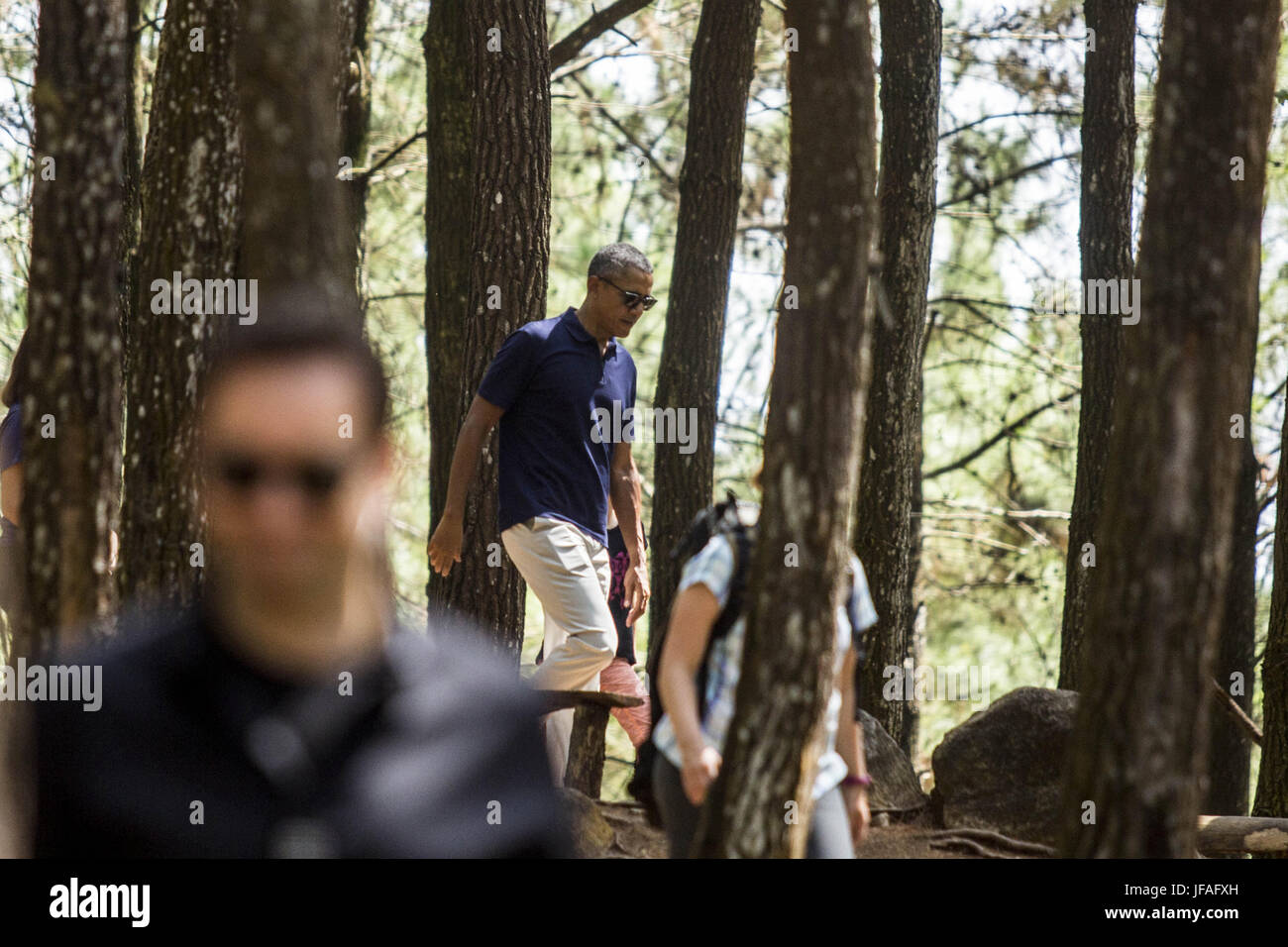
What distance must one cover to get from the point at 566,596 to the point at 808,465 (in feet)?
11.1

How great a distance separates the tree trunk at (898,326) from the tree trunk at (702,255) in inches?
44.3

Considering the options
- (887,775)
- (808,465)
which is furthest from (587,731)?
(808,465)

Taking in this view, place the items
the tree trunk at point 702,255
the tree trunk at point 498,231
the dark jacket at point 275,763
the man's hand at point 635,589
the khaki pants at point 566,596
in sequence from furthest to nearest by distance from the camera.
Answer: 1. the tree trunk at point 702,255
2. the tree trunk at point 498,231
3. the man's hand at point 635,589
4. the khaki pants at point 566,596
5. the dark jacket at point 275,763

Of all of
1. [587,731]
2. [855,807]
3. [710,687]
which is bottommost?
[587,731]

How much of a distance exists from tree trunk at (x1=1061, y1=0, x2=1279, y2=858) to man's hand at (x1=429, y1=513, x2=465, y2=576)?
3.64m

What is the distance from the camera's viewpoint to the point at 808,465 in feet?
10.0

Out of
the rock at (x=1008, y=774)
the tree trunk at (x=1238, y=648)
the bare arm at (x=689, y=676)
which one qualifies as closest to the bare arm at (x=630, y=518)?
the rock at (x=1008, y=774)

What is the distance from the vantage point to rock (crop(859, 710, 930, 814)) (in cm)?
727

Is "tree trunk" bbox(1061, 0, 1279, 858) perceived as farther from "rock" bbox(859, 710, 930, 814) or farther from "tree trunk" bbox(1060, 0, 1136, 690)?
"tree trunk" bbox(1060, 0, 1136, 690)

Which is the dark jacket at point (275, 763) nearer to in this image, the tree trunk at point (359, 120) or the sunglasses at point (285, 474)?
the sunglasses at point (285, 474)

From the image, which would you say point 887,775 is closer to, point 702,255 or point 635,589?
Result: point 635,589

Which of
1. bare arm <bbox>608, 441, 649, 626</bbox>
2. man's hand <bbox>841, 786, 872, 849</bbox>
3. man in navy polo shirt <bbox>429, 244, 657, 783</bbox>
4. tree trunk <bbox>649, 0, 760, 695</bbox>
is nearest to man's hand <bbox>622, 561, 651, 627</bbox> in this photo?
bare arm <bbox>608, 441, 649, 626</bbox>

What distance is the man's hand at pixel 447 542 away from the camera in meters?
6.24

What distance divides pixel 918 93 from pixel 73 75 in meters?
6.54
